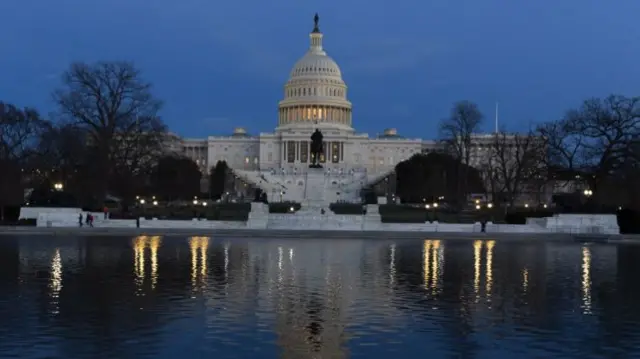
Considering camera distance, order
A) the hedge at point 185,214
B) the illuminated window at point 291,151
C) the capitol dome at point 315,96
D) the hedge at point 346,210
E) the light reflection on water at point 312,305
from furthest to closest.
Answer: the capitol dome at point 315,96 → the illuminated window at point 291,151 → the hedge at point 346,210 → the hedge at point 185,214 → the light reflection on water at point 312,305

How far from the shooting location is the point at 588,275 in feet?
67.5

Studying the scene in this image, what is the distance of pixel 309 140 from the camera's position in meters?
131

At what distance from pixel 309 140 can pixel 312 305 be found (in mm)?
116487

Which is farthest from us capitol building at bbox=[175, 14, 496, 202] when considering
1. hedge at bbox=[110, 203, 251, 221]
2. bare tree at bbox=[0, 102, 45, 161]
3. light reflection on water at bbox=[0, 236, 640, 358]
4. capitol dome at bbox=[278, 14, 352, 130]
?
light reflection on water at bbox=[0, 236, 640, 358]

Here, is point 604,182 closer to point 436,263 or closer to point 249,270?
point 436,263

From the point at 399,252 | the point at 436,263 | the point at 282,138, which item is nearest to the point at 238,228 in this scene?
the point at 399,252

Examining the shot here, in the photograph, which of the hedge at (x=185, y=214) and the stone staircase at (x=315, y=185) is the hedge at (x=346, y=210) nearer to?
the stone staircase at (x=315, y=185)

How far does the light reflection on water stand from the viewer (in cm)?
1112

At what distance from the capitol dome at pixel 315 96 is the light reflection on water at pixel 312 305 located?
11070 centimetres

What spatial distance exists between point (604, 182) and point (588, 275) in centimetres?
3008

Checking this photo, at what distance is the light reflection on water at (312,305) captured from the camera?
36.5 feet

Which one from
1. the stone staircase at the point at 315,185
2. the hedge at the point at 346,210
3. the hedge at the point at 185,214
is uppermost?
the stone staircase at the point at 315,185

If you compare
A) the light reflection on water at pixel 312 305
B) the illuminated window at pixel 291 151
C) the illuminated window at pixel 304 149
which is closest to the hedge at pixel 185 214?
the light reflection on water at pixel 312 305

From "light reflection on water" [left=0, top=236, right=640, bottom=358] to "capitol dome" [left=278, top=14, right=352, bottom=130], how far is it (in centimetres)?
11070
